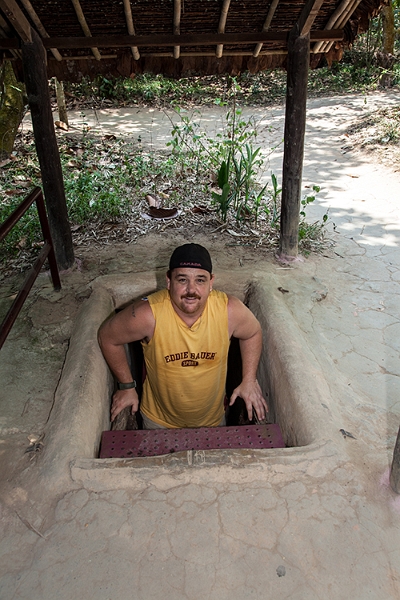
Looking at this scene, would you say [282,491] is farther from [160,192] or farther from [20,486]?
[160,192]

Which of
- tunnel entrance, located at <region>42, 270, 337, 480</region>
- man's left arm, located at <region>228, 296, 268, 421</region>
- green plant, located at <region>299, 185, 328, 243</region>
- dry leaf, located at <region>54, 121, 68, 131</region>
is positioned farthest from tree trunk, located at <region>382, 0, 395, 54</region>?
man's left arm, located at <region>228, 296, 268, 421</region>

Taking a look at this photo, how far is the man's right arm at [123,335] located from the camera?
7.99 ft

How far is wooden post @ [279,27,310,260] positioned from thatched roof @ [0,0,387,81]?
5.7 inches

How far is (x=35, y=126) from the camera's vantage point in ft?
12.0

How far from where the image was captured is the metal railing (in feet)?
7.54

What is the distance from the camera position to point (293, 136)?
12.7ft

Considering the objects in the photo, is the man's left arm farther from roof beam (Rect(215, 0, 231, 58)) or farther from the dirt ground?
roof beam (Rect(215, 0, 231, 58))

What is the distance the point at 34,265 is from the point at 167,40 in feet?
6.79

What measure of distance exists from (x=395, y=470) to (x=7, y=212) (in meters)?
4.89

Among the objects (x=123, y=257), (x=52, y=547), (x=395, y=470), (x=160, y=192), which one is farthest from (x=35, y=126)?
(x=395, y=470)

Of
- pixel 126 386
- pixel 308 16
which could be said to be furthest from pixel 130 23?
pixel 126 386

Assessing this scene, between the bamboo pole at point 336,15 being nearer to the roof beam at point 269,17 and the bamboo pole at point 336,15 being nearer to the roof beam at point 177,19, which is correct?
the roof beam at point 269,17

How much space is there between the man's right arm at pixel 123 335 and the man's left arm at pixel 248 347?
18.6 inches

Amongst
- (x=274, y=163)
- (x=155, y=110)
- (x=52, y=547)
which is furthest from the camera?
(x=155, y=110)
